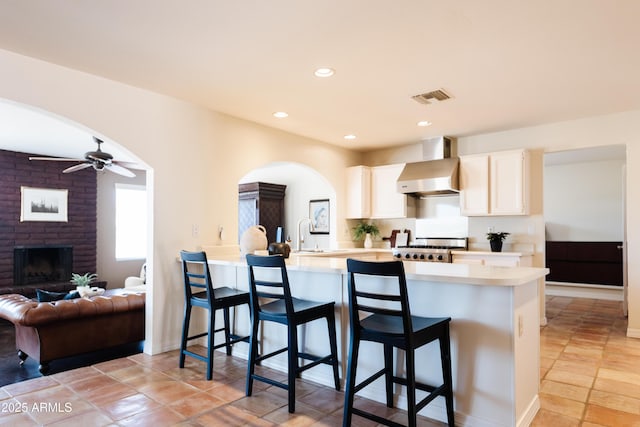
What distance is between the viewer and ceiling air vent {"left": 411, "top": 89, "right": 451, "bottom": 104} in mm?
3643

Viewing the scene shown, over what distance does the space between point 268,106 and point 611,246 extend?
21.5ft

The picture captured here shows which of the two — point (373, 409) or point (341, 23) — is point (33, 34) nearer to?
point (341, 23)

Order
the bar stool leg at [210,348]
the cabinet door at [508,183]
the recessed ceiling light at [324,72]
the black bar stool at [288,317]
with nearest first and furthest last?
1. the black bar stool at [288,317]
2. the bar stool leg at [210,348]
3. the recessed ceiling light at [324,72]
4. the cabinet door at [508,183]

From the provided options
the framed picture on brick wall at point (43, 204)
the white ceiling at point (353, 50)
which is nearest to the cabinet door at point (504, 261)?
the white ceiling at point (353, 50)

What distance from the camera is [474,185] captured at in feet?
16.6

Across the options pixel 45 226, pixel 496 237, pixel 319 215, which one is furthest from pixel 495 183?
pixel 45 226

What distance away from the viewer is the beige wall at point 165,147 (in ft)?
9.94

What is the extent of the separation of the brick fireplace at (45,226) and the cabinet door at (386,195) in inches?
194

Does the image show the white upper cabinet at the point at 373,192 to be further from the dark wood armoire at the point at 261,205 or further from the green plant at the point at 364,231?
the dark wood armoire at the point at 261,205

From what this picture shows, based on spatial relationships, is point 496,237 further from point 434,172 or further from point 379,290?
point 379,290

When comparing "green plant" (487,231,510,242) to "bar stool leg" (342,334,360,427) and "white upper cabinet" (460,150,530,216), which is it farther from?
"bar stool leg" (342,334,360,427)

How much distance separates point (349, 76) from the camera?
3.26m

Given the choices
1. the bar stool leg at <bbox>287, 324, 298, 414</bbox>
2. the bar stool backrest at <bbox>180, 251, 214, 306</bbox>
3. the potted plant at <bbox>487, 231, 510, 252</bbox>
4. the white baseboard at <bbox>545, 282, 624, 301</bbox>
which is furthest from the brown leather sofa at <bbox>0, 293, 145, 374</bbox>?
the white baseboard at <bbox>545, 282, 624, 301</bbox>

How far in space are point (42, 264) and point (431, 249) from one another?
616 cm
